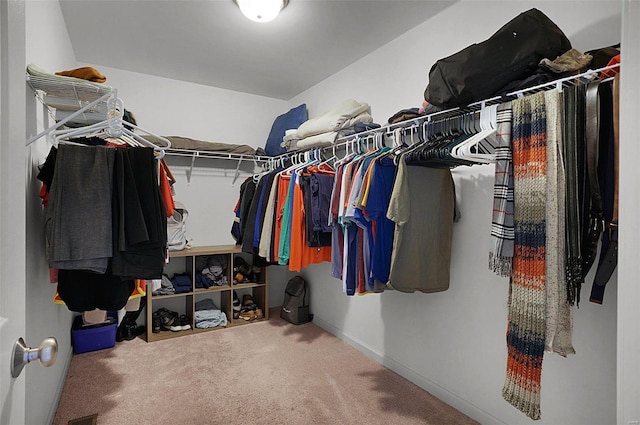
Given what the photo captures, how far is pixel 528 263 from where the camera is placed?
120cm

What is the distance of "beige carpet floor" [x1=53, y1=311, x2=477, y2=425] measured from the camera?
6.42 feet

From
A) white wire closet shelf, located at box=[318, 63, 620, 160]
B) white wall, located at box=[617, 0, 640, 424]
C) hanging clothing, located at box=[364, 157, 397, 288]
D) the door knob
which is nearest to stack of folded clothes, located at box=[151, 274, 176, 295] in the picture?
white wire closet shelf, located at box=[318, 63, 620, 160]

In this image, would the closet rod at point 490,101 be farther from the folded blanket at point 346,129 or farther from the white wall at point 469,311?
the white wall at point 469,311

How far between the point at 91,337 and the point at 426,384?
2601 millimetres

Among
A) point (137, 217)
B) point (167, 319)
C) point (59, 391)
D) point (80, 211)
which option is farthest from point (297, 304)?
point (80, 211)

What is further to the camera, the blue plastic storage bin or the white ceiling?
the blue plastic storage bin

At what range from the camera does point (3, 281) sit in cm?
60

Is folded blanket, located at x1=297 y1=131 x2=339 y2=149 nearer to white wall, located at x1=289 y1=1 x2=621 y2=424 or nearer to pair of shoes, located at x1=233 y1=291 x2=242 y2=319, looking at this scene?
white wall, located at x1=289 y1=1 x2=621 y2=424

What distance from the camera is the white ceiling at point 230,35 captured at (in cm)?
218

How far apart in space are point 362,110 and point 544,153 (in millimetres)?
1609

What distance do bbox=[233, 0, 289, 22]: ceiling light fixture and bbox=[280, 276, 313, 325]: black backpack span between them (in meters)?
2.44

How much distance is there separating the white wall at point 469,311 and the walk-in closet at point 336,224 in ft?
0.04

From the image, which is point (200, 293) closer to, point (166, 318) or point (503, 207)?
point (166, 318)

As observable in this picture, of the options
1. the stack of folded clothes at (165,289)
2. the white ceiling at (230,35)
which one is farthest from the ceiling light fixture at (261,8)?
the stack of folded clothes at (165,289)
